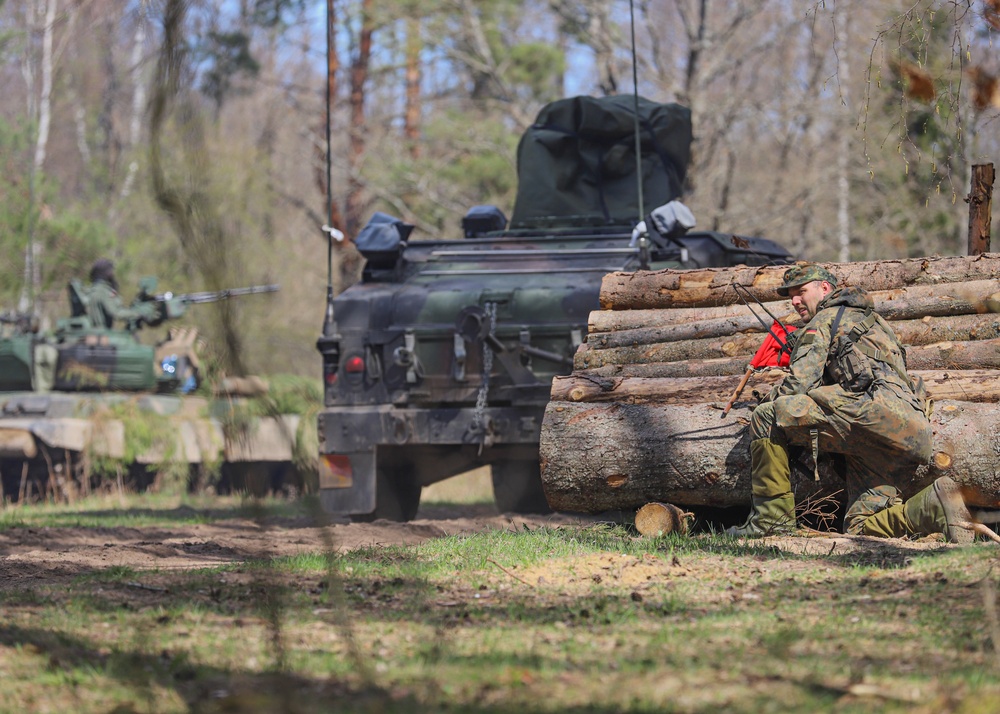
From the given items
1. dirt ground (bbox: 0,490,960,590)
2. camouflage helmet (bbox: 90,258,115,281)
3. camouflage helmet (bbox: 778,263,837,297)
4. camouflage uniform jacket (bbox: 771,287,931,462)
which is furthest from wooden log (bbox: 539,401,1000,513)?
camouflage helmet (bbox: 90,258,115,281)

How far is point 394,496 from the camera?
11.0 meters

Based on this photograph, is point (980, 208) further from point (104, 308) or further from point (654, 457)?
point (104, 308)

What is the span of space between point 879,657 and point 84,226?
22.2 meters

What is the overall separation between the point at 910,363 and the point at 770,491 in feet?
4.84

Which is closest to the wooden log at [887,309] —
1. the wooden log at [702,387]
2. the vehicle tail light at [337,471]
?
the wooden log at [702,387]

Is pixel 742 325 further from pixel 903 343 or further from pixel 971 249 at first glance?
pixel 971 249

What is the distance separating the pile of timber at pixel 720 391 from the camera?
7719 mm

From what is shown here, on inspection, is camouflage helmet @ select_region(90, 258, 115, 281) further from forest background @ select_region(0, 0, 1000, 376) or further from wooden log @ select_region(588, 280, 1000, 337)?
wooden log @ select_region(588, 280, 1000, 337)

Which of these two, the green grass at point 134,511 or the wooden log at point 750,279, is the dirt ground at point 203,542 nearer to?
the green grass at point 134,511

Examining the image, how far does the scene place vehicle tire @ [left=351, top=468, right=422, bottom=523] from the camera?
35.2 feet

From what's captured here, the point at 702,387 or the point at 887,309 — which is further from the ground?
the point at 887,309

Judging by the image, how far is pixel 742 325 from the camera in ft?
28.7

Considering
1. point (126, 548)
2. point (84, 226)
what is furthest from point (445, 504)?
point (84, 226)

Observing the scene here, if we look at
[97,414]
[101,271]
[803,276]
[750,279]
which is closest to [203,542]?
[750,279]
